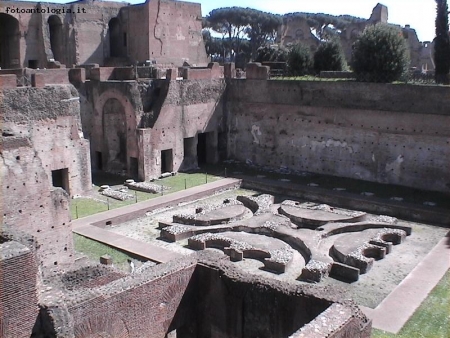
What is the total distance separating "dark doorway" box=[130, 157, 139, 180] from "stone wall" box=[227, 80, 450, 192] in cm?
564

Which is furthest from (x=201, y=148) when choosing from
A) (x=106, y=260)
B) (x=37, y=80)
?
(x=106, y=260)

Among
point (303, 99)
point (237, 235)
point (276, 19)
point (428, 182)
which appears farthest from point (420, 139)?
point (276, 19)

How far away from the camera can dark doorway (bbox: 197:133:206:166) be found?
2591cm

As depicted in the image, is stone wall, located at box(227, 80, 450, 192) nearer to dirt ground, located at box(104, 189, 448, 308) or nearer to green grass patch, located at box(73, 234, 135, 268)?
dirt ground, located at box(104, 189, 448, 308)

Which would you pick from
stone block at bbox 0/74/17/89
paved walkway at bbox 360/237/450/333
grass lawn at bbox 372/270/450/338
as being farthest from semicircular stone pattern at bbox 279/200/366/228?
stone block at bbox 0/74/17/89

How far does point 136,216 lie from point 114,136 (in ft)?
19.9

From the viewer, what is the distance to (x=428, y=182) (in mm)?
20031

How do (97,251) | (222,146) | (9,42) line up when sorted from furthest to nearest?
(9,42) < (222,146) < (97,251)

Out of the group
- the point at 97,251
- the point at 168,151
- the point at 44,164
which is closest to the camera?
the point at 97,251

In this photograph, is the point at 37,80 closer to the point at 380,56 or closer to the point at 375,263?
the point at 375,263

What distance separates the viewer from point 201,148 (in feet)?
85.9

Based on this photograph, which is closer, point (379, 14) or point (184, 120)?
point (184, 120)

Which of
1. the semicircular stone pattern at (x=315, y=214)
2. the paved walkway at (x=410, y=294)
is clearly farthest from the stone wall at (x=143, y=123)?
the paved walkway at (x=410, y=294)

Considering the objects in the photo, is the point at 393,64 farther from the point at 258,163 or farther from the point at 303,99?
the point at 258,163
